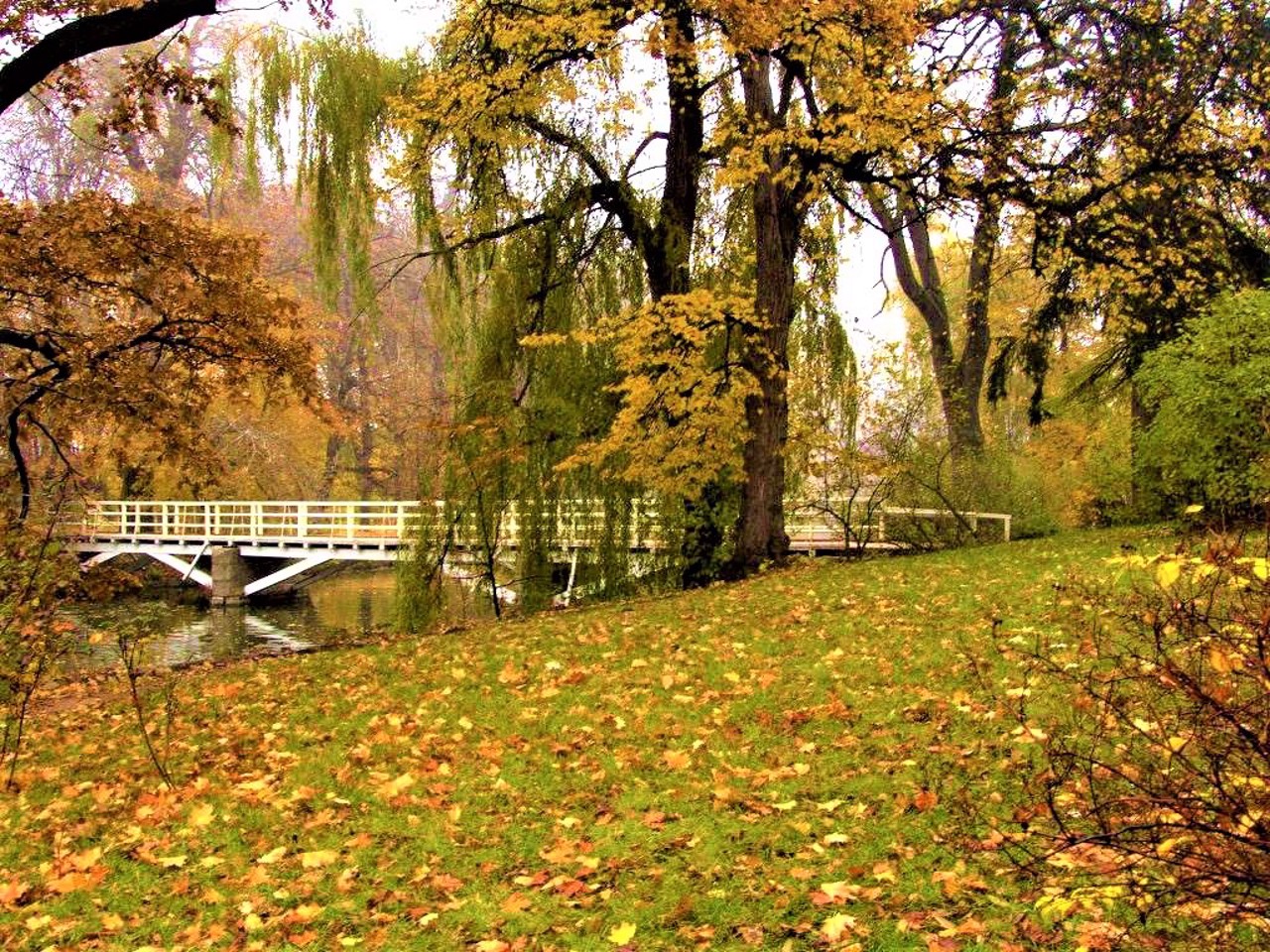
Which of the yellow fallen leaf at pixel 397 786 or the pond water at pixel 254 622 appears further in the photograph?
the pond water at pixel 254 622

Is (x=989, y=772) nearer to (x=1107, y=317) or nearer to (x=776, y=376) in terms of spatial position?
(x=776, y=376)

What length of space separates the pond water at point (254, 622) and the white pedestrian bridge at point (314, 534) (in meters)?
1.14

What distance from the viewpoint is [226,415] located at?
25.9 meters

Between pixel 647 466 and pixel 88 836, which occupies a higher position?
pixel 647 466

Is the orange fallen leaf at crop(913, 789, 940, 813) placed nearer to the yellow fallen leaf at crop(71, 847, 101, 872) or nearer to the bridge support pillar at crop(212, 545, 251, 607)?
the yellow fallen leaf at crop(71, 847, 101, 872)

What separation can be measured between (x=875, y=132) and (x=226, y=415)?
69.4 feet

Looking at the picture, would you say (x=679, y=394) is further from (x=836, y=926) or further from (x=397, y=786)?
(x=836, y=926)

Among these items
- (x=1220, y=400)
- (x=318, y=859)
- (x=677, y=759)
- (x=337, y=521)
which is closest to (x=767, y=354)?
(x=1220, y=400)

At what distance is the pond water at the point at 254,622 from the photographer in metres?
18.0

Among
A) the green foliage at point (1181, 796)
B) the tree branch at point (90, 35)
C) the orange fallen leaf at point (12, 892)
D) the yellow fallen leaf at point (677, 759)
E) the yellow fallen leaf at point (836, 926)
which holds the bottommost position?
the orange fallen leaf at point (12, 892)

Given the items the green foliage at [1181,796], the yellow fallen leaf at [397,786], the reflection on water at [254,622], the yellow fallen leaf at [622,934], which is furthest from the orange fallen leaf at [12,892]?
the reflection on water at [254,622]

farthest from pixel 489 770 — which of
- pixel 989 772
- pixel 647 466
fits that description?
pixel 647 466

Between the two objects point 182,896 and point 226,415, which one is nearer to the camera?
point 182,896

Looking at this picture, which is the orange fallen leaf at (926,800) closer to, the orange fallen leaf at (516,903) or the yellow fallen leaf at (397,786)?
the orange fallen leaf at (516,903)
